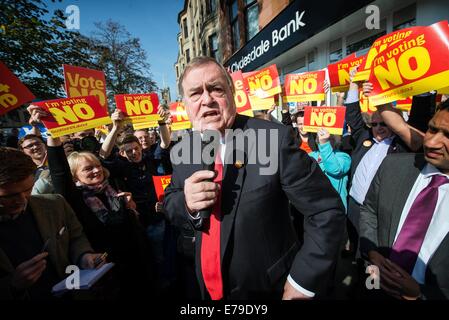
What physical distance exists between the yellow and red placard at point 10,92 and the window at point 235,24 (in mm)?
12889

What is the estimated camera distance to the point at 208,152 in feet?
3.90

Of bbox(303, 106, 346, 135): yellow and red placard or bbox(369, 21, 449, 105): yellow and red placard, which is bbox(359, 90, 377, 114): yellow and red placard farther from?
bbox(369, 21, 449, 105): yellow and red placard

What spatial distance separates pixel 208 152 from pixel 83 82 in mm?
2790

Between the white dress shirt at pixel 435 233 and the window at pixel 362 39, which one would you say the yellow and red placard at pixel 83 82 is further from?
the window at pixel 362 39

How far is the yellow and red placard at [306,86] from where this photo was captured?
4227 mm

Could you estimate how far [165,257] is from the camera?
2961 millimetres

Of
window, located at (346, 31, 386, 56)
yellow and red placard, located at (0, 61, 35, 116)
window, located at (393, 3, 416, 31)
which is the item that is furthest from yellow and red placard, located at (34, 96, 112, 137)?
window, located at (346, 31, 386, 56)

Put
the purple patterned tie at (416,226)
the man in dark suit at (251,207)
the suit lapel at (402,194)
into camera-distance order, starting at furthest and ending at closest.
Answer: the suit lapel at (402,194)
the purple patterned tie at (416,226)
the man in dark suit at (251,207)

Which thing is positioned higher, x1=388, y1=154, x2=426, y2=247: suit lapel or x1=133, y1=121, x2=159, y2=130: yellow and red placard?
x1=133, y1=121, x2=159, y2=130: yellow and red placard

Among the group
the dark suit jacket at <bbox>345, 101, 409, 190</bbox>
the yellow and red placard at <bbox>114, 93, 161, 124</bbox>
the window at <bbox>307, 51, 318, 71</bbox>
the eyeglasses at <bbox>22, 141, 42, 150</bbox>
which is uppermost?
the window at <bbox>307, 51, 318, 71</bbox>

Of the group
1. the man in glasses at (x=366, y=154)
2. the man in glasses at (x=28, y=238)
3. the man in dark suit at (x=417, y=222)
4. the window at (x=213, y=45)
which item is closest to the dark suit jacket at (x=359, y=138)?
the man in glasses at (x=366, y=154)

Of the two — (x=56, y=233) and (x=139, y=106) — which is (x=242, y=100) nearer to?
(x=139, y=106)

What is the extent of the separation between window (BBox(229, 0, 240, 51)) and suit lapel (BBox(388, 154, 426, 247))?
13676mm

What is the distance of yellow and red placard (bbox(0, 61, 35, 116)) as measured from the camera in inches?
87.9
